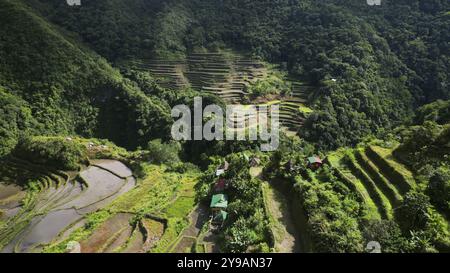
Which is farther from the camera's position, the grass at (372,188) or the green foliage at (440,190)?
the grass at (372,188)

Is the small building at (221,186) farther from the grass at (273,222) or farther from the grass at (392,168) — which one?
the grass at (392,168)

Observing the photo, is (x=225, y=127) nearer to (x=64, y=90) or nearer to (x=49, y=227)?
(x=64, y=90)

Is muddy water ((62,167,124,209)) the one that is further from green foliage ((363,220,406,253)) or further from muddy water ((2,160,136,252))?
green foliage ((363,220,406,253))

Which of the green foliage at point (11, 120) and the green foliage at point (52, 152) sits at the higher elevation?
the green foliage at point (11, 120)

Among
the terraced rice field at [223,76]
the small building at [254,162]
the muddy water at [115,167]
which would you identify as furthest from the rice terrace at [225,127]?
the small building at [254,162]

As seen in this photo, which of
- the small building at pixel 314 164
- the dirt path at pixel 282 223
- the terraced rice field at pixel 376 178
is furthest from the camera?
the small building at pixel 314 164

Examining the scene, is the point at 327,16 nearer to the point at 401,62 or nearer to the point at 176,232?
the point at 401,62

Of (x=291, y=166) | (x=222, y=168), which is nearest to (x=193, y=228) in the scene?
(x=291, y=166)
